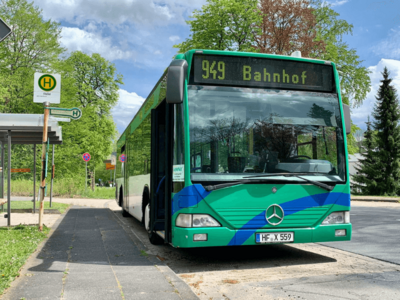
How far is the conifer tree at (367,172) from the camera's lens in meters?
39.3

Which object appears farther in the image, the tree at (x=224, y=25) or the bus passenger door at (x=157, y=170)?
the tree at (x=224, y=25)

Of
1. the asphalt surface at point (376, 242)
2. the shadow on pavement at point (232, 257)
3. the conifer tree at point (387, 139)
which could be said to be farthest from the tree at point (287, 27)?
the shadow on pavement at point (232, 257)

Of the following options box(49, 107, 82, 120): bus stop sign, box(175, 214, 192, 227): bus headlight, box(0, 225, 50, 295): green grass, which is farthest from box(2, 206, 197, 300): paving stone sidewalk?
box(49, 107, 82, 120): bus stop sign

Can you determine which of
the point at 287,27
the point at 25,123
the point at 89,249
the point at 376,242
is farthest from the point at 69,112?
the point at 287,27

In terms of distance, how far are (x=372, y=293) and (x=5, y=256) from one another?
16.9 feet

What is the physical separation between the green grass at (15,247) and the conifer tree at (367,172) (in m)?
34.6

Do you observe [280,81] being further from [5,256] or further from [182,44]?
[182,44]

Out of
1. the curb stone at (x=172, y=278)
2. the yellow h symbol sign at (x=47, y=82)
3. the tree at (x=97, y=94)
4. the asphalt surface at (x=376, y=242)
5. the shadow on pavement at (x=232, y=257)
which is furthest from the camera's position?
the tree at (x=97, y=94)

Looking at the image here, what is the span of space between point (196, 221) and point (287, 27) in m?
20.6

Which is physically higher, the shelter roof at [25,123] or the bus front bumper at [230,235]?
the shelter roof at [25,123]

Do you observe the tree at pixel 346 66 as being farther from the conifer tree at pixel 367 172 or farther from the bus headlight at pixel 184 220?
the bus headlight at pixel 184 220

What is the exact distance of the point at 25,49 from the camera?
32.4 metres

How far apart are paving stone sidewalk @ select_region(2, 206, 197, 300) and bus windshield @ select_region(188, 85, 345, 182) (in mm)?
1548

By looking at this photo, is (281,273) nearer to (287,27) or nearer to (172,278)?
(172,278)
